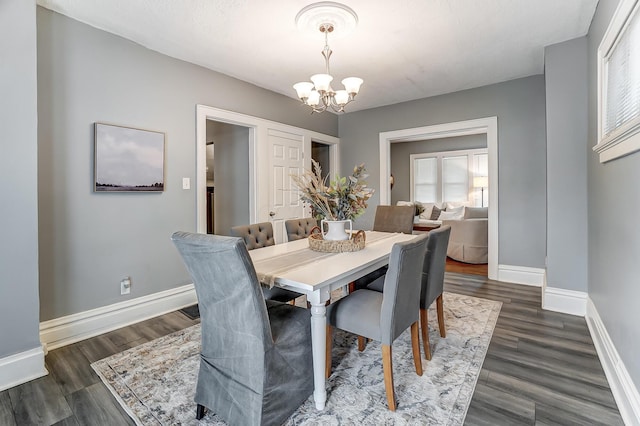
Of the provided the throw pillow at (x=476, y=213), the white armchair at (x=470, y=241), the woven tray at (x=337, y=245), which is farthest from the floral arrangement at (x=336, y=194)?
the throw pillow at (x=476, y=213)

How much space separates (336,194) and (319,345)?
3.39 feet

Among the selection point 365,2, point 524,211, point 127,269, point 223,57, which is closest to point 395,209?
point 524,211

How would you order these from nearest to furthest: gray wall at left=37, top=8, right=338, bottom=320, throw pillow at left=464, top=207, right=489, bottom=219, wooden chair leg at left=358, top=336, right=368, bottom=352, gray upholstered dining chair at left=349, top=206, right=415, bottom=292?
wooden chair leg at left=358, top=336, right=368, bottom=352
gray wall at left=37, top=8, right=338, bottom=320
gray upholstered dining chair at left=349, top=206, right=415, bottom=292
throw pillow at left=464, top=207, right=489, bottom=219

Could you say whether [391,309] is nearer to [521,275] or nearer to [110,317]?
[110,317]

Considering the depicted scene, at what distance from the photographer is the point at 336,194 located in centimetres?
221

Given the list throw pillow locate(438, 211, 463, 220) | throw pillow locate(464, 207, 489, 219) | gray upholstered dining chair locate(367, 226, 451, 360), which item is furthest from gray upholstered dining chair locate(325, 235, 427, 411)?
throw pillow locate(438, 211, 463, 220)

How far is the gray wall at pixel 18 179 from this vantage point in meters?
1.83

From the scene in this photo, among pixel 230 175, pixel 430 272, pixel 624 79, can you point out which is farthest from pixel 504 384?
pixel 230 175

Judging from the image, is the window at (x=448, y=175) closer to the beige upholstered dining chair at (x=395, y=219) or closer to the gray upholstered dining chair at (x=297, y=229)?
the beige upholstered dining chair at (x=395, y=219)

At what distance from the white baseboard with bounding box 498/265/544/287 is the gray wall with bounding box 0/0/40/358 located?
4.48m

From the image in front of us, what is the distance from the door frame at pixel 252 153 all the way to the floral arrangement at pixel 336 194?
1.46 metres

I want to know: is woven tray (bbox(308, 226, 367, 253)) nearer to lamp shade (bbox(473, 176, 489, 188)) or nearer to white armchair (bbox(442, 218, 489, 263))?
white armchair (bbox(442, 218, 489, 263))

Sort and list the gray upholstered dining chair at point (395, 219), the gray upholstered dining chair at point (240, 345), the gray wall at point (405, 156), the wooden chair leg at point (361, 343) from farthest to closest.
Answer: the gray wall at point (405, 156), the gray upholstered dining chair at point (395, 219), the wooden chair leg at point (361, 343), the gray upholstered dining chair at point (240, 345)

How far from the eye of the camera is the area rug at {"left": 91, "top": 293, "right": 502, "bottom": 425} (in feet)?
5.10
